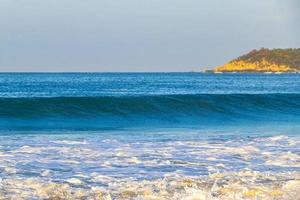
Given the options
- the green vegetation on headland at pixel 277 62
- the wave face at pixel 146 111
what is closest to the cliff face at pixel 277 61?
the green vegetation on headland at pixel 277 62

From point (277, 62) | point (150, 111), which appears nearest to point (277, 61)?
point (277, 62)

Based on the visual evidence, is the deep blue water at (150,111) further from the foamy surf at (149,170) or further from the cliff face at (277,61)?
the cliff face at (277,61)

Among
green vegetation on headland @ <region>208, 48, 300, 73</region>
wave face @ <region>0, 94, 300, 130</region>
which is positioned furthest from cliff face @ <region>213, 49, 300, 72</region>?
wave face @ <region>0, 94, 300, 130</region>

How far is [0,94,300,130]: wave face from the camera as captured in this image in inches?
958

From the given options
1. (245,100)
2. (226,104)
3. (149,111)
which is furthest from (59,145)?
(245,100)

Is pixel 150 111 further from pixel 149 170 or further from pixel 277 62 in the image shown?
pixel 277 62

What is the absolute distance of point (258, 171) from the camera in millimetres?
9930

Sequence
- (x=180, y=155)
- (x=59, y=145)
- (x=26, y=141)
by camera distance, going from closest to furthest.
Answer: (x=180, y=155) < (x=59, y=145) < (x=26, y=141)

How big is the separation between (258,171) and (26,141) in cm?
678

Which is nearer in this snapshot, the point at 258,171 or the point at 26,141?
the point at 258,171

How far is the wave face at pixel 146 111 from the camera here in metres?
24.3

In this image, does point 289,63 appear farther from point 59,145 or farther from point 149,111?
point 59,145

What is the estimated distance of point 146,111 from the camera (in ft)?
95.8

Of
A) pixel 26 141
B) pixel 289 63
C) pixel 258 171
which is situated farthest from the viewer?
pixel 289 63
